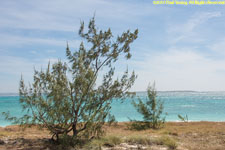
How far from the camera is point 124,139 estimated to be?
8.16 metres

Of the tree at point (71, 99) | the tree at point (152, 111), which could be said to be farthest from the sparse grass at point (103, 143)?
the tree at point (152, 111)

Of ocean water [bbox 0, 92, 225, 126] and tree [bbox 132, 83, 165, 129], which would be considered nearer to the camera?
tree [bbox 132, 83, 165, 129]

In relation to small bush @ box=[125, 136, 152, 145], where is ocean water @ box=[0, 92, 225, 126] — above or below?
below

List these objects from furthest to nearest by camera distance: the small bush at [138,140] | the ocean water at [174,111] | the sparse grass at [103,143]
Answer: the ocean water at [174,111]
the small bush at [138,140]
the sparse grass at [103,143]

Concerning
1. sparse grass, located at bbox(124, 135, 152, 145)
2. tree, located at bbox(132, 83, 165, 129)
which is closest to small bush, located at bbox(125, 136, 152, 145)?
sparse grass, located at bbox(124, 135, 152, 145)

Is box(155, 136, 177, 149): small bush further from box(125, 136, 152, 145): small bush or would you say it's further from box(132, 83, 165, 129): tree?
box(132, 83, 165, 129): tree

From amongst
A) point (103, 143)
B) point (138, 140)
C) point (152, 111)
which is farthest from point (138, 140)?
point (152, 111)

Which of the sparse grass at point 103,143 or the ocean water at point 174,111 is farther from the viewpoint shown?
the ocean water at point 174,111

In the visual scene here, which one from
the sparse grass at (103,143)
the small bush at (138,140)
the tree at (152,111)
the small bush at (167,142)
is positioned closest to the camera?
the sparse grass at (103,143)

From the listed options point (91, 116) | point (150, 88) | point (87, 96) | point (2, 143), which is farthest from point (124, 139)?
point (150, 88)

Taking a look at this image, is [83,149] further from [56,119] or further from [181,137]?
[181,137]

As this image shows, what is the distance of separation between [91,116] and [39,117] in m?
1.82

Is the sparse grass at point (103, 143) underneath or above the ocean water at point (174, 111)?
above

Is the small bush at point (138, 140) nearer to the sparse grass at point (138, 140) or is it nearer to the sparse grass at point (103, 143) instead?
the sparse grass at point (138, 140)
